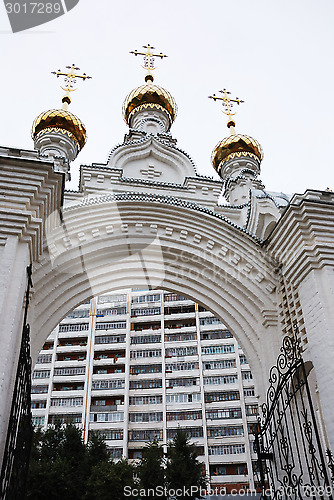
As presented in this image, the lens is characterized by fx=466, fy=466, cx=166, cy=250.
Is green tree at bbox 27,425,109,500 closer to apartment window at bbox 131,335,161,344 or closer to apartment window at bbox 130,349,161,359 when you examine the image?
apartment window at bbox 130,349,161,359

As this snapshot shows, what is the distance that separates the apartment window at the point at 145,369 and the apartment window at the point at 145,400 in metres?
1.71

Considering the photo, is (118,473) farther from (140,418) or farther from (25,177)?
(140,418)

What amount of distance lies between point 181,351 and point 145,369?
2.46 meters

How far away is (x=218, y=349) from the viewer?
28.3 meters

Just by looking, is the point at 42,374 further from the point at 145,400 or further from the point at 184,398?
the point at 184,398

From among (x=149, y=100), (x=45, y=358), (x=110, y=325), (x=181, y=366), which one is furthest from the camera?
(x=110, y=325)

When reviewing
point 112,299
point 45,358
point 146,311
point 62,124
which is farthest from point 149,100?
point 45,358

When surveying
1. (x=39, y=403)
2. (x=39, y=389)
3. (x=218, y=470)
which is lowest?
(x=218, y=470)

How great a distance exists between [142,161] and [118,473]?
8570 millimetres

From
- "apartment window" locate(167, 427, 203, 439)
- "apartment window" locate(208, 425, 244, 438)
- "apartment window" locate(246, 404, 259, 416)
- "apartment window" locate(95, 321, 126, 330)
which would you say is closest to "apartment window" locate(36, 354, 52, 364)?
"apartment window" locate(95, 321, 126, 330)

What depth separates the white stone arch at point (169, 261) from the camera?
6.43 metres

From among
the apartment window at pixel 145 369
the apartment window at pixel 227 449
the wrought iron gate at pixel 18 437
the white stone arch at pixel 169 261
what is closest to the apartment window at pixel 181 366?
the apartment window at pixel 145 369

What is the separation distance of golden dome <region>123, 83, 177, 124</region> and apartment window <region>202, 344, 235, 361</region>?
19102mm

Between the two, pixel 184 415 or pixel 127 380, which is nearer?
pixel 184 415
